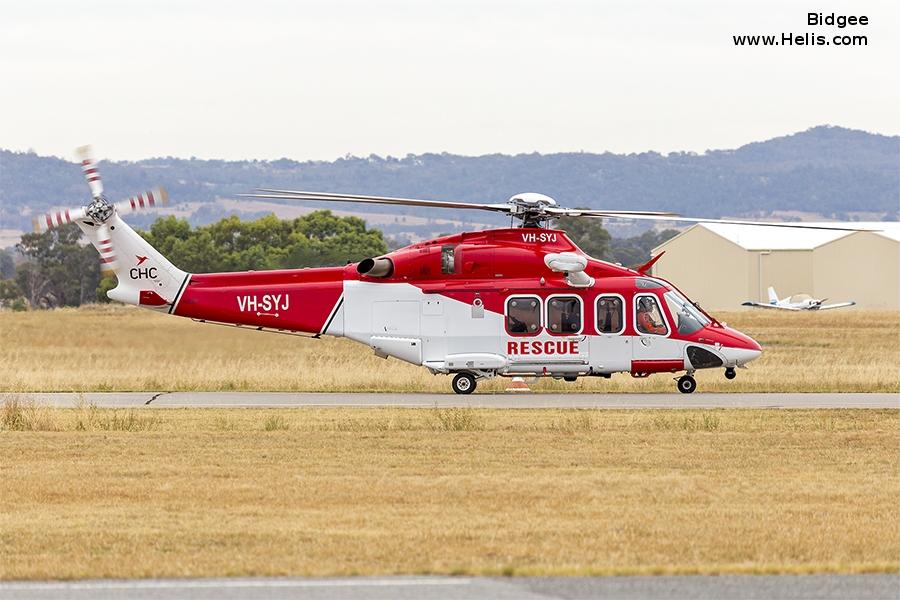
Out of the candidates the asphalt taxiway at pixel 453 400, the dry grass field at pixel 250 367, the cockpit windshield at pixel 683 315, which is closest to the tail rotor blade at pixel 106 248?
the dry grass field at pixel 250 367

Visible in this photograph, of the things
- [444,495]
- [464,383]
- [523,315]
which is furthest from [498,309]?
[444,495]

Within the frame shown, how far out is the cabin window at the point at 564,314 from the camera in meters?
28.4

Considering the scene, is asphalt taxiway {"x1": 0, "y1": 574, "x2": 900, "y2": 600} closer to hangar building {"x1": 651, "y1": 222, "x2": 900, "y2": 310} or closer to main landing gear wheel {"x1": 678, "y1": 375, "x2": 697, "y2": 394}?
main landing gear wheel {"x1": 678, "y1": 375, "x2": 697, "y2": 394}

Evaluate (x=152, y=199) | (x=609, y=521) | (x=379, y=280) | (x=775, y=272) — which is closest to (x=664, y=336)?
(x=379, y=280)

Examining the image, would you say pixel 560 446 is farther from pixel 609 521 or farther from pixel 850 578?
pixel 850 578

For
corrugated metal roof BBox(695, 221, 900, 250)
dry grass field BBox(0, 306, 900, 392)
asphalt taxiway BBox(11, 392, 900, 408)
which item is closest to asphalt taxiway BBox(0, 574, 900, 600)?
asphalt taxiway BBox(11, 392, 900, 408)

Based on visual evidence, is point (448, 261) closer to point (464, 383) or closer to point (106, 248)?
point (464, 383)

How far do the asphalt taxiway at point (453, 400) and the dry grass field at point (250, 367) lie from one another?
1.61 meters

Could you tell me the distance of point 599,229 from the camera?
12456 cm

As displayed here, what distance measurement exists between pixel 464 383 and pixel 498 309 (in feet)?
5.13

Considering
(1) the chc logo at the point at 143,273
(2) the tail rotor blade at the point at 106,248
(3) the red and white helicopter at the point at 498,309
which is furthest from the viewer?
(1) the chc logo at the point at 143,273

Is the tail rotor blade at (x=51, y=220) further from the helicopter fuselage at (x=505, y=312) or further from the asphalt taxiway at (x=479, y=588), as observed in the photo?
the asphalt taxiway at (x=479, y=588)

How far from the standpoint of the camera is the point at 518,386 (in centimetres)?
3053

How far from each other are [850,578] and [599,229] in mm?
115157
